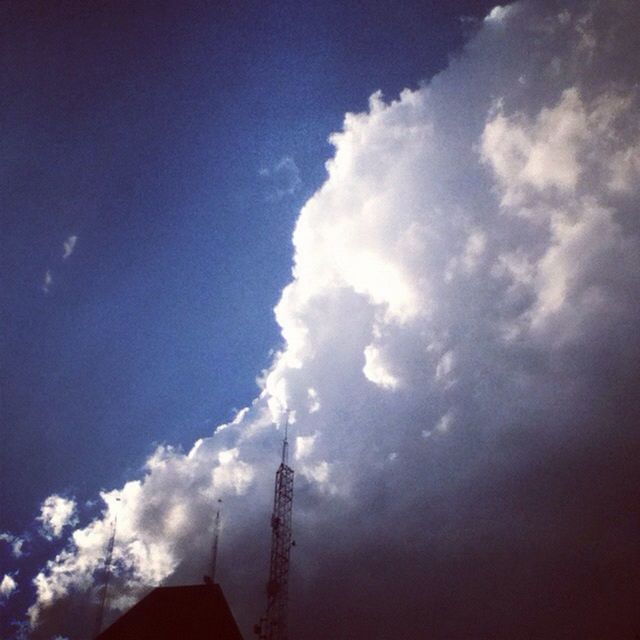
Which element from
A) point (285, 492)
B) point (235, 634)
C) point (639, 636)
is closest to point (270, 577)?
point (285, 492)

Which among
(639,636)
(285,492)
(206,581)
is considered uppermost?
(285,492)

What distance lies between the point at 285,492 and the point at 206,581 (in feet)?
42.7

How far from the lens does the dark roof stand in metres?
34.5

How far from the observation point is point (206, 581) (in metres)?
39.5

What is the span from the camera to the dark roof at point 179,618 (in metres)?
34.5

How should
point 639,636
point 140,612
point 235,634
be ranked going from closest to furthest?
point 235,634 < point 140,612 < point 639,636

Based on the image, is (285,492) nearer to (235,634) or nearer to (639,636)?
(235,634)

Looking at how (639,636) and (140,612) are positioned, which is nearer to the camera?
(140,612)

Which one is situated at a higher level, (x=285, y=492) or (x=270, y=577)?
(x=285, y=492)

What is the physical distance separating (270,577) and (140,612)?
15.2m

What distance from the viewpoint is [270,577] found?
4850cm

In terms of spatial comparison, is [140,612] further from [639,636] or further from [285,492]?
[639,636]

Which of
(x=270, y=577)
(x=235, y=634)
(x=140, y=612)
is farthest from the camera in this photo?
(x=270, y=577)

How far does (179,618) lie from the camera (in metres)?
35.6
